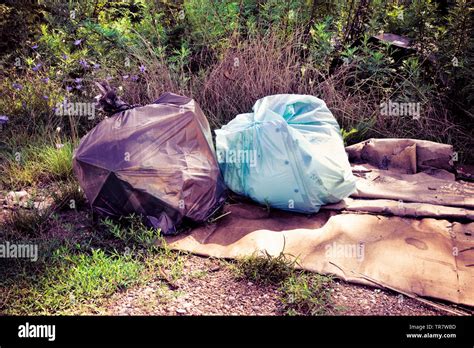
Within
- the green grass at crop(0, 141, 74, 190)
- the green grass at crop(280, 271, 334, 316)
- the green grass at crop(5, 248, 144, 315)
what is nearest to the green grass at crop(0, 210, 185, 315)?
the green grass at crop(5, 248, 144, 315)

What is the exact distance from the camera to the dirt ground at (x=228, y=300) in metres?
1.92

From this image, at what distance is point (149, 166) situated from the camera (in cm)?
240

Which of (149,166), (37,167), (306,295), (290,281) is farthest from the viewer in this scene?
(37,167)

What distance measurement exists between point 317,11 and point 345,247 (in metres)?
2.67

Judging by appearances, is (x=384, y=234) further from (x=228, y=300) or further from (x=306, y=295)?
(x=228, y=300)

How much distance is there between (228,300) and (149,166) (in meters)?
0.85

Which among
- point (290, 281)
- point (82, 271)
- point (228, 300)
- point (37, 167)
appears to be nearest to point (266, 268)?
point (290, 281)

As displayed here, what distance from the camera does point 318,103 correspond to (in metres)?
2.91

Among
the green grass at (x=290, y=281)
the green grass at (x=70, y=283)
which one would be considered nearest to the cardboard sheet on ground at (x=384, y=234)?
the green grass at (x=290, y=281)

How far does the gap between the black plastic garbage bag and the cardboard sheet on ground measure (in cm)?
18

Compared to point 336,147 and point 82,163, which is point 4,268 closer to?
point 82,163

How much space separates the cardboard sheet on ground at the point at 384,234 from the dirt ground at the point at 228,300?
0.08 m

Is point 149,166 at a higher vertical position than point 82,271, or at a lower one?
higher
